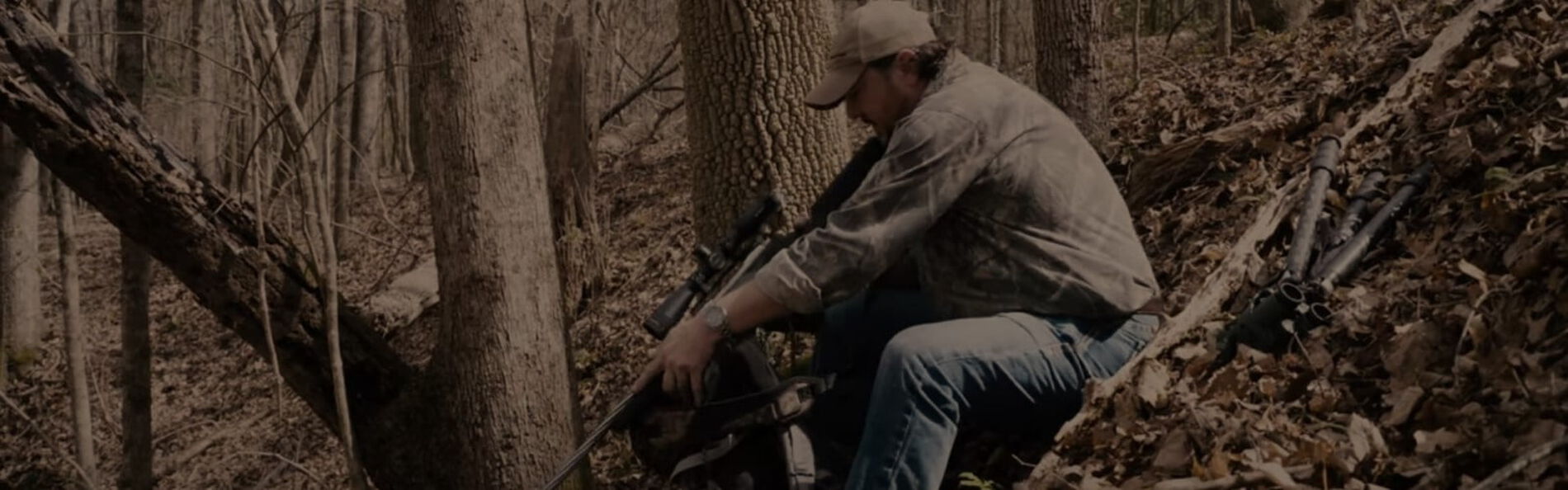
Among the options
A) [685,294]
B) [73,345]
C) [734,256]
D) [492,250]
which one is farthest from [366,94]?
[685,294]

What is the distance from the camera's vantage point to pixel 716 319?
142 inches

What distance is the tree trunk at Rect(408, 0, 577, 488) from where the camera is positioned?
493cm

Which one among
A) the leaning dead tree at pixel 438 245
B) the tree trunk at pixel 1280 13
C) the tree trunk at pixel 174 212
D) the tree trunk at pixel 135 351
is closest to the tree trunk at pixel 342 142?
the tree trunk at pixel 135 351

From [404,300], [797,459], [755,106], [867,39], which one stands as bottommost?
[404,300]

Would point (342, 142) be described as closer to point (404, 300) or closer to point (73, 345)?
point (404, 300)

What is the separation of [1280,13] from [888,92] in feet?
29.5

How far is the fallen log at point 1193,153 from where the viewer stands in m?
5.90

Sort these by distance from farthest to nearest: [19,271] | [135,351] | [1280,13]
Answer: [19,271], [1280,13], [135,351]

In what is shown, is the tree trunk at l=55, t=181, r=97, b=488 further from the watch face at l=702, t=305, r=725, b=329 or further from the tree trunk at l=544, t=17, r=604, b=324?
the watch face at l=702, t=305, r=725, b=329

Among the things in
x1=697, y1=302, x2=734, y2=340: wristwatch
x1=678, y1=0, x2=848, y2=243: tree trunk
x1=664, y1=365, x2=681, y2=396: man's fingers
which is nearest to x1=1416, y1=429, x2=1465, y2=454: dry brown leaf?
x1=697, y1=302, x2=734, y2=340: wristwatch

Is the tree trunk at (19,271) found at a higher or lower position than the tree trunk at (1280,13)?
lower

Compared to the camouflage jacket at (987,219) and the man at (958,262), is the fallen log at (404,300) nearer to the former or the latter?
the man at (958,262)

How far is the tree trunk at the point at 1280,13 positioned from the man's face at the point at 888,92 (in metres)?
8.59

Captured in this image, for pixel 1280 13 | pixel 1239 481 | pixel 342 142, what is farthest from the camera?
pixel 342 142
